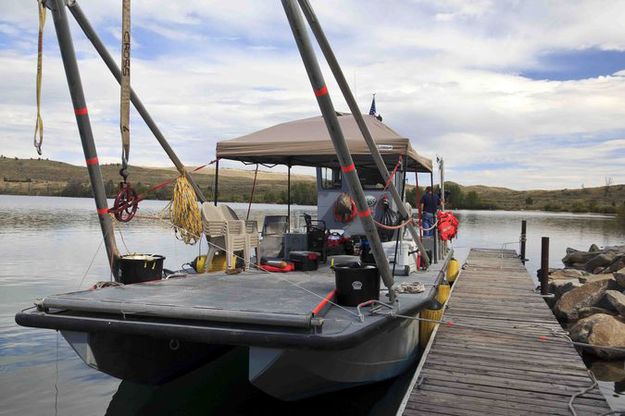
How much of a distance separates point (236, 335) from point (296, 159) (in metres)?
6.71

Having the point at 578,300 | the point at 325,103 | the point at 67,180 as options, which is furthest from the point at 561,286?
the point at 67,180

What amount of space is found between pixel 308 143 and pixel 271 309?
3757 millimetres

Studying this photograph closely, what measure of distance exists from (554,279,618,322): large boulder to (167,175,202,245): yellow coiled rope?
8424 millimetres

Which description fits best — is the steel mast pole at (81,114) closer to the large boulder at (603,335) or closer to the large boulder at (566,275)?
the large boulder at (603,335)

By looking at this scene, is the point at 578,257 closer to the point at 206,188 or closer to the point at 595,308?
the point at 595,308

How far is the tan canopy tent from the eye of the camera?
788 cm

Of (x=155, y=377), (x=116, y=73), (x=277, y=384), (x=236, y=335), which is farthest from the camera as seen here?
(x=116, y=73)

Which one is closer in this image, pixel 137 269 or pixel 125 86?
pixel 125 86

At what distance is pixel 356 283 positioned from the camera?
579 centimetres

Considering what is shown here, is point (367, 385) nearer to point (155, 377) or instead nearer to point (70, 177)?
point (155, 377)

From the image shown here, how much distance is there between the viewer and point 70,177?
88812mm

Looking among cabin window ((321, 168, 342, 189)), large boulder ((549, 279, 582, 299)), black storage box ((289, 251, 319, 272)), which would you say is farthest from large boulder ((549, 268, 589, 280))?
black storage box ((289, 251, 319, 272))

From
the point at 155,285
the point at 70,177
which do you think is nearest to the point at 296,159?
the point at 155,285

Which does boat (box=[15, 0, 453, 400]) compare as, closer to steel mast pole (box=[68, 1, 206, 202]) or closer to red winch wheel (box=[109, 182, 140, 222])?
steel mast pole (box=[68, 1, 206, 202])
